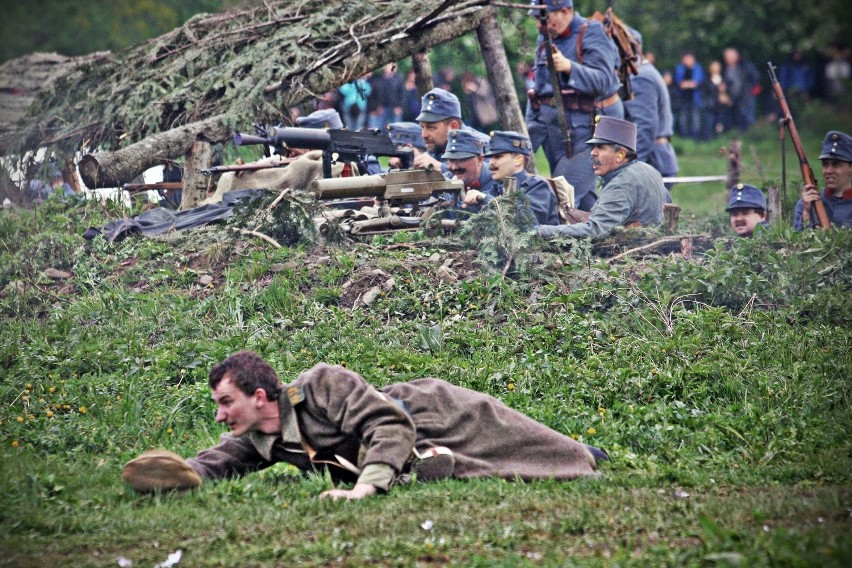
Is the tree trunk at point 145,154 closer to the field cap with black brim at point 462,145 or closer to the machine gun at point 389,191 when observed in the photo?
the machine gun at point 389,191

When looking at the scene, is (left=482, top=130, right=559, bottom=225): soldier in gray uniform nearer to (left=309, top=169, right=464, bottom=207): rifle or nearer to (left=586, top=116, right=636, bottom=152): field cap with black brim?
(left=309, top=169, right=464, bottom=207): rifle

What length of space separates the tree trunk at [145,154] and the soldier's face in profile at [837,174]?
5737mm

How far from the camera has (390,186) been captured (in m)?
10.5

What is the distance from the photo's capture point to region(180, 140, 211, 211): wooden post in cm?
1170

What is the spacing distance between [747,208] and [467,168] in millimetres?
2785

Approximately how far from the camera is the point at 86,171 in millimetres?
11492

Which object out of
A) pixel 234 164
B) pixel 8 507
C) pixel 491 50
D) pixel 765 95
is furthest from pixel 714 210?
pixel 8 507

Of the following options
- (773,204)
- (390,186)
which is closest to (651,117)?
(773,204)

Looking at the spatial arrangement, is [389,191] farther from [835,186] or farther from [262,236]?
[835,186]

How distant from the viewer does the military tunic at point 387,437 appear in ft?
18.7

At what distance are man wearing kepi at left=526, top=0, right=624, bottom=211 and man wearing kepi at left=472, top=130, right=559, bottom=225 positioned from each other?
1.28 meters

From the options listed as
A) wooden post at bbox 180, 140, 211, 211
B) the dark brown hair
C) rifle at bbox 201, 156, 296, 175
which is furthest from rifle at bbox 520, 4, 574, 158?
the dark brown hair

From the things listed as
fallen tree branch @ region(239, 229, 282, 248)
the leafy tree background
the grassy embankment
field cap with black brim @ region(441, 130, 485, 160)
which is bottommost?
the grassy embankment

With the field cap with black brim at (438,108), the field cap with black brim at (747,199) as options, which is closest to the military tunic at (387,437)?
the field cap with black brim at (747,199)
